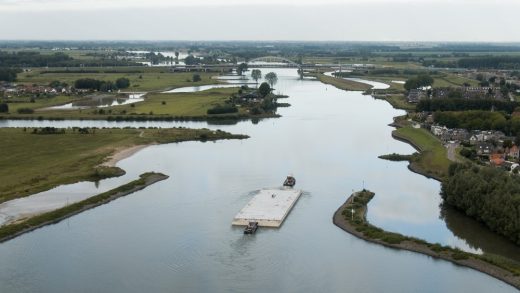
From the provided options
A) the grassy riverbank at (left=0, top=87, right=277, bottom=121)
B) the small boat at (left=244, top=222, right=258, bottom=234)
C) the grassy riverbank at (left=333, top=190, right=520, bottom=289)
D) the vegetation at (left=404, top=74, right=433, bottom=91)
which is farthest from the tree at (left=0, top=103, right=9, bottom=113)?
the vegetation at (left=404, top=74, right=433, bottom=91)

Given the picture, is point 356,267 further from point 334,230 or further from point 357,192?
point 357,192

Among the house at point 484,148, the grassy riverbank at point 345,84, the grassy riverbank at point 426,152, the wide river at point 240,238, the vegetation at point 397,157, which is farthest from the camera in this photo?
the grassy riverbank at point 345,84

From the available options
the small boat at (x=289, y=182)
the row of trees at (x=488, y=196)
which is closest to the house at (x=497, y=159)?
the row of trees at (x=488, y=196)

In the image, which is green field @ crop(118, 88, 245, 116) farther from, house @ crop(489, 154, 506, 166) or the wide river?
house @ crop(489, 154, 506, 166)

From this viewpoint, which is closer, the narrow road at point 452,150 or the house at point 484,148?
the narrow road at point 452,150

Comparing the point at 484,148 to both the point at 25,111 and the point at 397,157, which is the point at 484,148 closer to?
the point at 397,157

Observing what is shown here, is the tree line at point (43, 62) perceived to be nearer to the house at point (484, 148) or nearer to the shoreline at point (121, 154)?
the shoreline at point (121, 154)

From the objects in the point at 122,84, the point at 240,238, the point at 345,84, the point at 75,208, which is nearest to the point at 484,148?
the point at 240,238
